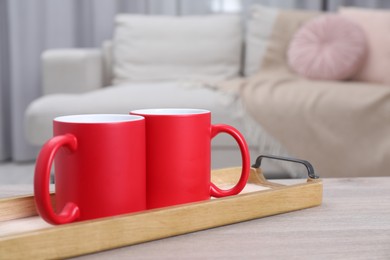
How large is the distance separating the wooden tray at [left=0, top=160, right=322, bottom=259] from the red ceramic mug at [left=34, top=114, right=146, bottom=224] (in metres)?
0.03

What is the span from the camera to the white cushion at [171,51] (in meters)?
2.80

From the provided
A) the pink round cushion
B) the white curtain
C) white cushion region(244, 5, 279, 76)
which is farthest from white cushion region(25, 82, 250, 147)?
the white curtain

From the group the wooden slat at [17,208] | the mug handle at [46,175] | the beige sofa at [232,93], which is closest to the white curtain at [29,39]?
the beige sofa at [232,93]

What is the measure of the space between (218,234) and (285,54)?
230 centimetres

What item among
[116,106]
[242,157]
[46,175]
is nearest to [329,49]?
[116,106]

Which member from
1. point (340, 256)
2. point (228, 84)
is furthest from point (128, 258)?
point (228, 84)

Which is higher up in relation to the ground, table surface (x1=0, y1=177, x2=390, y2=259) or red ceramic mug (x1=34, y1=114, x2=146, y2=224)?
red ceramic mug (x1=34, y1=114, x2=146, y2=224)

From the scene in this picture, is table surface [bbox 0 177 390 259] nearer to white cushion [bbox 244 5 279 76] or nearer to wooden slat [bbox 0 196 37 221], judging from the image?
wooden slat [bbox 0 196 37 221]

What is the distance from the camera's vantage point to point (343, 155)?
2.03 metres

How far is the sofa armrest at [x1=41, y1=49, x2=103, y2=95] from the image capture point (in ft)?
8.11

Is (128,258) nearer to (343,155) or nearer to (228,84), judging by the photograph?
(343,155)

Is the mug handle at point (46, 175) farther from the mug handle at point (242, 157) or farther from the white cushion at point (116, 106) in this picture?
the white cushion at point (116, 106)

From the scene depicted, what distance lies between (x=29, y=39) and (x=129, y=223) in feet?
8.82

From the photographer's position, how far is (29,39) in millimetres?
3029
